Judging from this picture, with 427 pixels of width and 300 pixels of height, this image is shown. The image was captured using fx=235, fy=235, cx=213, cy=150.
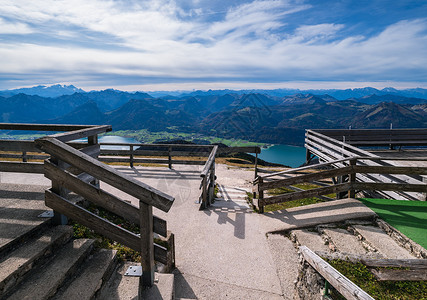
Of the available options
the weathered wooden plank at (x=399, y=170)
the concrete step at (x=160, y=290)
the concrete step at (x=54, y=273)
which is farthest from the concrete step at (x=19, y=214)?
the weathered wooden plank at (x=399, y=170)

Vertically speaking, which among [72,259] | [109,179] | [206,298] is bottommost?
[206,298]

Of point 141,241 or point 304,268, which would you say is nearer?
point 141,241

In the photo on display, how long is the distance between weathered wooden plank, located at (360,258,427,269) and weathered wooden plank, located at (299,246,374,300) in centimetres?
88

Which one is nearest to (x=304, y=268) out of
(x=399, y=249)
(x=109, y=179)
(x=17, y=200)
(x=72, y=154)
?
(x=399, y=249)

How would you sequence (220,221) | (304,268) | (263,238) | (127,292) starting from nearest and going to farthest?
1. (127,292)
2. (304,268)
3. (263,238)
4. (220,221)

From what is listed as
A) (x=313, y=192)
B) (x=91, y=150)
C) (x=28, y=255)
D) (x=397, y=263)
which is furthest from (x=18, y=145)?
(x=313, y=192)

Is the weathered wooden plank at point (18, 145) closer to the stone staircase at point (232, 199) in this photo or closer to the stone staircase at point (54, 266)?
the stone staircase at point (54, 266)

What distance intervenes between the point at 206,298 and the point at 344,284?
7.60ft

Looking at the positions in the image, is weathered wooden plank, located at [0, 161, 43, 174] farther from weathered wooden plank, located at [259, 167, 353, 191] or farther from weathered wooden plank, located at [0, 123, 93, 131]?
weathered wooden plank, located at [259, 167, 353, 191]

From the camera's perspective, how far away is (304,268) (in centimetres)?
409

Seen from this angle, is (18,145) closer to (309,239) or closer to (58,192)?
(58,192)

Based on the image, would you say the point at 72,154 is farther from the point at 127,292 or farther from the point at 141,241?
the point at 127,292

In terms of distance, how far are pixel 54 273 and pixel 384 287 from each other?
456cm

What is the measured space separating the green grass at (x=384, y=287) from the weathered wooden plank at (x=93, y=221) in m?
3.06
